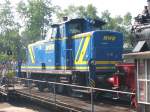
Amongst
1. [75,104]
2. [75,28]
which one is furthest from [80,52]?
[75,104]

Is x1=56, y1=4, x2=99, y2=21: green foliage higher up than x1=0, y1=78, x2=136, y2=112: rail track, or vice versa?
x1=56, y1=4, x2=99, y2=21: green foliage

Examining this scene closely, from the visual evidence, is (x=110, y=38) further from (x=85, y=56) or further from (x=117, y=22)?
(x=117, y=22)

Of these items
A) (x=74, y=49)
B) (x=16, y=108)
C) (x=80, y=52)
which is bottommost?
(x=16, y=108)

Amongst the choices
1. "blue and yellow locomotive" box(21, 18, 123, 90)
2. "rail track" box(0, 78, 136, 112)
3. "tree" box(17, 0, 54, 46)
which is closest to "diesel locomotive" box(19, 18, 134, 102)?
"blue and yellow locomotive" box(21, 18, 123, 90)

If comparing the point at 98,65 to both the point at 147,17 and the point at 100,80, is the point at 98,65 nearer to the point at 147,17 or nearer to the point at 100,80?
the point at 100,80

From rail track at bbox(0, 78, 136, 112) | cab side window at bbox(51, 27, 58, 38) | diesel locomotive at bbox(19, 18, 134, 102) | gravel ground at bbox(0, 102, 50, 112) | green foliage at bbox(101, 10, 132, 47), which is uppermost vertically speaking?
green foliage at bbox(101, 10, 132, 47)

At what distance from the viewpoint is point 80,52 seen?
17781mm

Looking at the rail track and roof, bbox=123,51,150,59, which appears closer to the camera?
roof, bbox=123,51,150,59

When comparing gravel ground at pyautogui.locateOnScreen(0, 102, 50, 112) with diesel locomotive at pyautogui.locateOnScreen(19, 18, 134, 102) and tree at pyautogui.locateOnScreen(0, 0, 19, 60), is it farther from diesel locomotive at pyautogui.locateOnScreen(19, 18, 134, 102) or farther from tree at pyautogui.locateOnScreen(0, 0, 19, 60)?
tree at pyautogui.locateOnScreen(0, 0, 19, 60)

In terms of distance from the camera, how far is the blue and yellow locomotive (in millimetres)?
17016

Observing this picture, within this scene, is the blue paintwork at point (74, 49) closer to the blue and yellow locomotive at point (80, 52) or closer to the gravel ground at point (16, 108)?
the blue and yellow locomotive at point (80, 52)

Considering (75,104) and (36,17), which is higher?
(36,17)

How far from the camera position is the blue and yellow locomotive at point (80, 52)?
670 inches

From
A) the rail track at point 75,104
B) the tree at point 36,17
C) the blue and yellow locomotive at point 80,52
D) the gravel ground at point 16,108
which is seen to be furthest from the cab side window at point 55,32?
the tree at point 36,17
